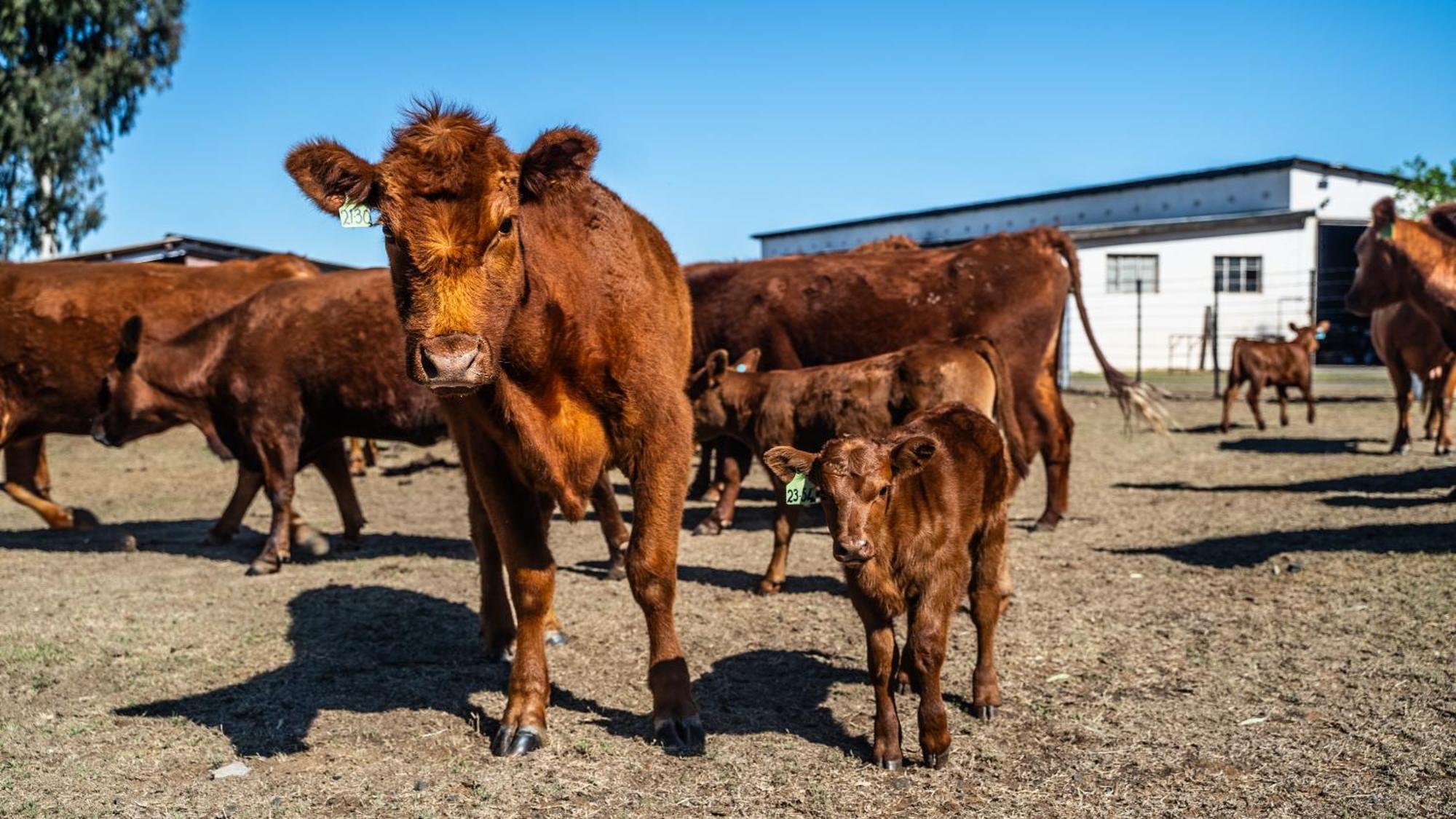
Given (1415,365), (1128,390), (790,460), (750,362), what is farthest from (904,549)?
(1415,365)

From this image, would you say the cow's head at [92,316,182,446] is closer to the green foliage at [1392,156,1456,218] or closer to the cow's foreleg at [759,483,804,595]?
the cow's foreleg at [759,483,804,595]

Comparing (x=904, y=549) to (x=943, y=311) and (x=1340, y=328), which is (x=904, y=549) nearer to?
(x=943, y=311)

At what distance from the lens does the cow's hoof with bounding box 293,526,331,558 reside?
9422 millimetres

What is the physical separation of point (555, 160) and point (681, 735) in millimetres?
2361

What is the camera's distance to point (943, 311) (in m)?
9.95

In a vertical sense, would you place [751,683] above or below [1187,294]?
below

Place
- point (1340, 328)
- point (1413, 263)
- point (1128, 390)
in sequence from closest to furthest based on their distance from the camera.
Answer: point (1413, 263) < point (1128, 390) < point (1340, 328)

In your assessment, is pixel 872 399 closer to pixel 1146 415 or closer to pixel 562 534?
pixel 562 534

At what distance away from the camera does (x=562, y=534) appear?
10.2 m

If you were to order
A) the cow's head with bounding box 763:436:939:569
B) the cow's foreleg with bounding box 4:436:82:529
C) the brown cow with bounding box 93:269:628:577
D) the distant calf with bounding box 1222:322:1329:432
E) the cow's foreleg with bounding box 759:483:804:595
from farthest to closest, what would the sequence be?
1. the distant calf with bounding box 1222:322:1329:432
2. the cow's foreleg with bounding box 4:436:82:529
3. the brown cow with bounding box 93:269:628:577
4. the cow's foreleg with bounding box 759:483:804:595
5. the cow's head with bounding box 763:436:939:569

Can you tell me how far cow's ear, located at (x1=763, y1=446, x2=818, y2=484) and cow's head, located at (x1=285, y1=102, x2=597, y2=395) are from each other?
117 centimetres

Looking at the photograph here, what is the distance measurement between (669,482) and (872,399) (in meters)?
3.08

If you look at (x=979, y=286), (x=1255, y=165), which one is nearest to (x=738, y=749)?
(x=979, y=286)

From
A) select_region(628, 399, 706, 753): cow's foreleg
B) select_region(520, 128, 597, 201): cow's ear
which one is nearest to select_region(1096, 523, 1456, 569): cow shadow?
select_region(628, 399, 706, 753): cow's foreleg
